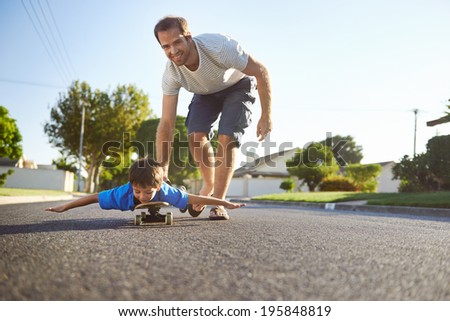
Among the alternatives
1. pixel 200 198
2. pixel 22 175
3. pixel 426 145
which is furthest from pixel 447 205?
pixel 22 175

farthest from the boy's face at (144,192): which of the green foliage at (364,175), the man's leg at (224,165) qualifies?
the green foliage at (364,175)

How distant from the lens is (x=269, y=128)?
13.2 feet

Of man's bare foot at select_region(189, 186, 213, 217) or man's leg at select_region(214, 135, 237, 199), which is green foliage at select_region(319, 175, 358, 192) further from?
man's leg at select_region(214, 135, 237, 199)

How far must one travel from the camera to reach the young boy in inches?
130

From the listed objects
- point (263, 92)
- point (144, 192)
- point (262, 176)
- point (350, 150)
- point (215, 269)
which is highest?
point (350, 150)

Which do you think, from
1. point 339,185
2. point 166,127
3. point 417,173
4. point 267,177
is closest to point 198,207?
point 166,127

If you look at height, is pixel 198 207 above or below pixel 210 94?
below

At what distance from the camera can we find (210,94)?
14.8ft

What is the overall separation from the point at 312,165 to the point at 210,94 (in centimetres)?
2767

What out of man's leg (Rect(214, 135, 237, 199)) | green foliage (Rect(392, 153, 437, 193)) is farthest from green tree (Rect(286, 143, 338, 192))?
man's leg (Rect(214, 135, 237, 199))

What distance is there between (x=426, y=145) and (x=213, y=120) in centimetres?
1211

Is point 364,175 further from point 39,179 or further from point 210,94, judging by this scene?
point 39,179

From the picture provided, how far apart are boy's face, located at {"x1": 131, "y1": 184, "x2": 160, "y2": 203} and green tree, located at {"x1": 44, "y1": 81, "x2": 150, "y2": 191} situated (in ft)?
105
